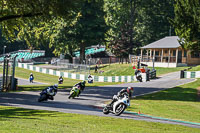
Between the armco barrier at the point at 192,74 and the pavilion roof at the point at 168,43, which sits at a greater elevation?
the pavilion roof at the point at 168,43

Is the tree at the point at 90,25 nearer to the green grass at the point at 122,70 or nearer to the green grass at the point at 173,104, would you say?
the green grass at the point at 122,70

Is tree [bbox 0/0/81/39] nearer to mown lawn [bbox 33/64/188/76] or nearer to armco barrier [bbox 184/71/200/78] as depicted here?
armco barrier [bbox 184/71/200/78]

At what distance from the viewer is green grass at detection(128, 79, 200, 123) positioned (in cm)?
2044

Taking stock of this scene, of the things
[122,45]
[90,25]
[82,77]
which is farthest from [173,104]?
[122,45]

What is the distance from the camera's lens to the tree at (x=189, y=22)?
4194 centimetres

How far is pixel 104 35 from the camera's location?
226 feet

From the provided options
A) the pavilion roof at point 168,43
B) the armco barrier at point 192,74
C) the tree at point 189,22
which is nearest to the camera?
the armco barrier at point 192,74

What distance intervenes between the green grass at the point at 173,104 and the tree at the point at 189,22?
1036 cm

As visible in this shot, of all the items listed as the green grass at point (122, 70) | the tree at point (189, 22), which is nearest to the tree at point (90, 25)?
the green grass at point (122, 70)

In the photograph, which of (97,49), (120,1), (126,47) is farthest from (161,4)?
(97,49)

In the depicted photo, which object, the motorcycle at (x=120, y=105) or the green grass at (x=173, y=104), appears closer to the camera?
the motorcycle at (x=120, y=105)

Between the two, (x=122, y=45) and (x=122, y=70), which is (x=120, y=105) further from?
(x=122, y=45)

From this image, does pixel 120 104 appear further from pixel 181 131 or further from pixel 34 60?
pixel 34 60

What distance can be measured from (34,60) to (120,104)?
71.6 meters
